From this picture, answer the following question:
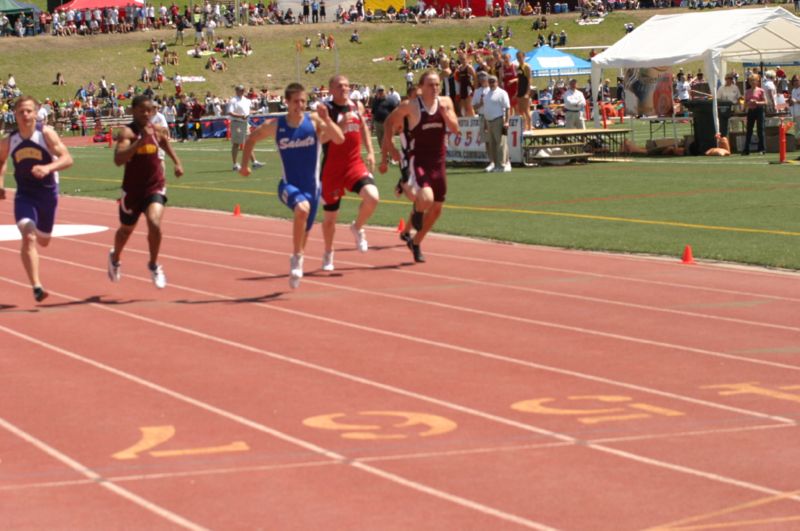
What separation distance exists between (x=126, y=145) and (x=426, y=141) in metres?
3.82

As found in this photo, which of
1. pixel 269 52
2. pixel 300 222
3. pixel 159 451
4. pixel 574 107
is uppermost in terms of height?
pixel 269 52

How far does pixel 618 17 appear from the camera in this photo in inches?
3772

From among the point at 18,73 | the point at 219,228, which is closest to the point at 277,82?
the point at 18,73

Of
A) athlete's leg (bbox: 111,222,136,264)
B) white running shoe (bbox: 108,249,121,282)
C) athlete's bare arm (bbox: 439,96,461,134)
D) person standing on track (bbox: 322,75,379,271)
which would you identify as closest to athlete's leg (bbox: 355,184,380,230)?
person standing on track (bbox: 322,75,379,271)

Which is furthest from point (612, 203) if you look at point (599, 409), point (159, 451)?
point (159, 451)

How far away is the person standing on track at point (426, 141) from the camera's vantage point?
51.5 ft

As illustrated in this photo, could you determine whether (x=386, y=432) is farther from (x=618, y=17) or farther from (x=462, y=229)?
(x=618, y=17)

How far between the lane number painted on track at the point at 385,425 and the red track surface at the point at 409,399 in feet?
0.08

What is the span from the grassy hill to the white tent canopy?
4732 cm

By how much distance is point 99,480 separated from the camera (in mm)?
6930

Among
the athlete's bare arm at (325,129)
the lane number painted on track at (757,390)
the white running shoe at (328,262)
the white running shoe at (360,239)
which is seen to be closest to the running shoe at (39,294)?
the athlete's bare arm at (325,129)

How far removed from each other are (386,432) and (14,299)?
686 centimetres

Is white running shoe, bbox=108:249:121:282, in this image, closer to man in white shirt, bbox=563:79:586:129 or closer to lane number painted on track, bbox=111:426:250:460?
lane number painted on track, bbox=111:426:250:460

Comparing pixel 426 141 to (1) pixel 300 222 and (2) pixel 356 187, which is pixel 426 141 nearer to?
(2) pixel 356 187
